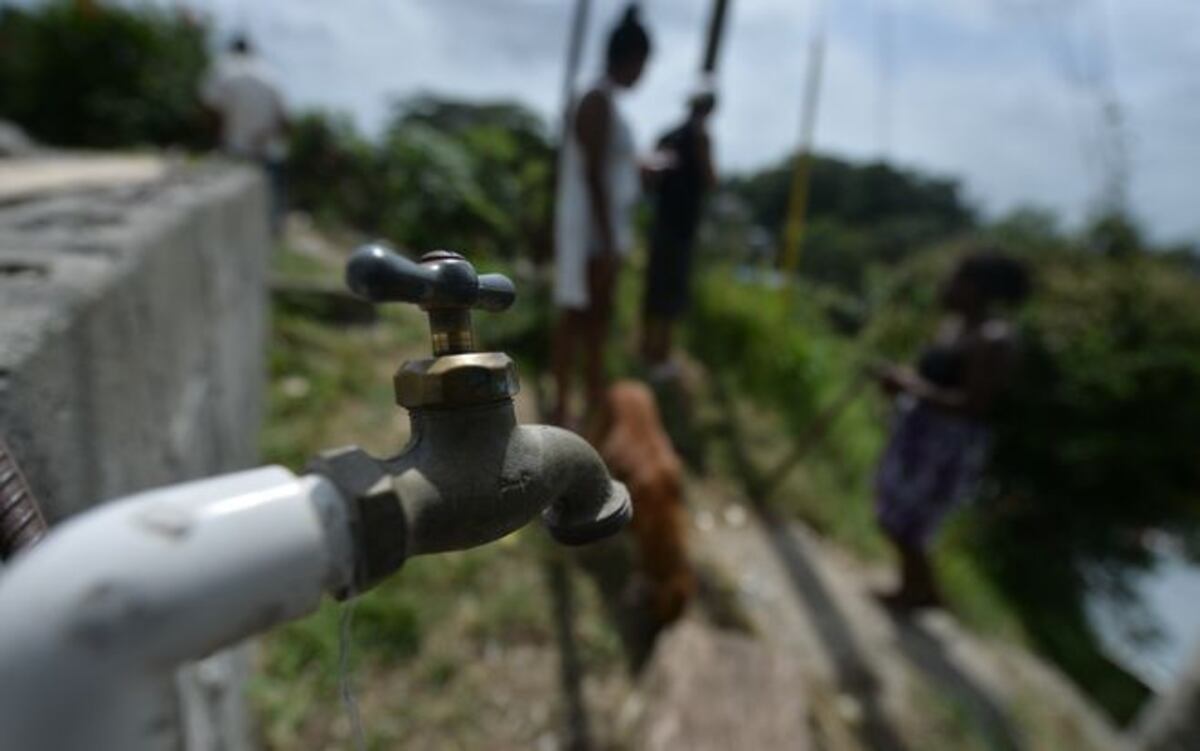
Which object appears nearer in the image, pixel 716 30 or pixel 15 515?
pixel 15 515

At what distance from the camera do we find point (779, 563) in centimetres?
409

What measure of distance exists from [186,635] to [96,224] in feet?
5.65

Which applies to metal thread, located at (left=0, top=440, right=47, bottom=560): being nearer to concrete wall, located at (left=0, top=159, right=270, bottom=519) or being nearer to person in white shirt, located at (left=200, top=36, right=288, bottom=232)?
concrete wall, located at (left=0, top=159, right=270, bottom=519)

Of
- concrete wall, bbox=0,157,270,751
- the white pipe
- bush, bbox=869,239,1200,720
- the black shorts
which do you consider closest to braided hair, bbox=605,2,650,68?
the black shorts

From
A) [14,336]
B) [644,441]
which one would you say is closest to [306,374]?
[644,441]

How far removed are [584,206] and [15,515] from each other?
304cm

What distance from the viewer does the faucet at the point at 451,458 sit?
1.57ft

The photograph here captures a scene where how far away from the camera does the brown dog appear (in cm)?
301

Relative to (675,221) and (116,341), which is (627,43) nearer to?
(675,221)

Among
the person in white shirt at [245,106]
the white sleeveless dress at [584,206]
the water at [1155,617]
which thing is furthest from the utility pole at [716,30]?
the water at [1155,617]

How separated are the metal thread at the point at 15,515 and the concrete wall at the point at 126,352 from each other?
0.20 m

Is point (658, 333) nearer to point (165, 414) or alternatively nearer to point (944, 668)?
point (944, 668)

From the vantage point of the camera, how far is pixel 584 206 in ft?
11.2

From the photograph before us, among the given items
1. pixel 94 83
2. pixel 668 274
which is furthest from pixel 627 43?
pixel 94 83
